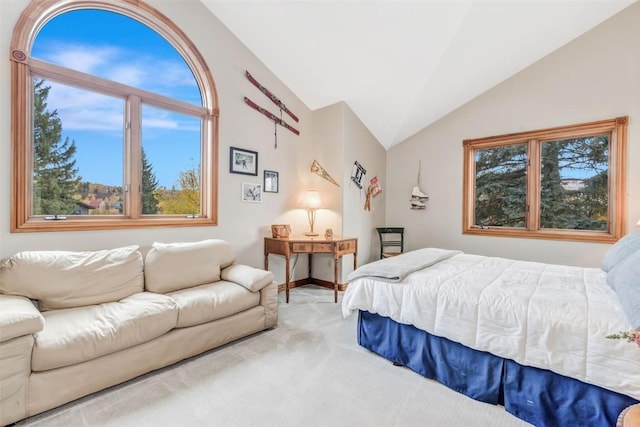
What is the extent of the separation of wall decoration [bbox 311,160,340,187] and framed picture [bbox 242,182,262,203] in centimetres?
91

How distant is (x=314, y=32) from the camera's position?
3.29 meters

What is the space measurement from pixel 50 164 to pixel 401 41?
349 cm

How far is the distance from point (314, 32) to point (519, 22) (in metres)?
2.18

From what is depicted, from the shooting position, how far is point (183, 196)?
10.6ft

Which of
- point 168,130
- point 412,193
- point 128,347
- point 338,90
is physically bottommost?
point 128,347

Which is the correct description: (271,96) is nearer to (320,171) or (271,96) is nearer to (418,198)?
(320,171)

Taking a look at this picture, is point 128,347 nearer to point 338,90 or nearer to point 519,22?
point 338,90

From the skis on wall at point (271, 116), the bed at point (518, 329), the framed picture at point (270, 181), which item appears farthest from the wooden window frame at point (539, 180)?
the framed picture at point (270, 181)

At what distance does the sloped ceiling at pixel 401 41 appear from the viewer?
300 centimetres

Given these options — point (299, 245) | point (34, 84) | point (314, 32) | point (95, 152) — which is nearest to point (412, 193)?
point (299, 245)

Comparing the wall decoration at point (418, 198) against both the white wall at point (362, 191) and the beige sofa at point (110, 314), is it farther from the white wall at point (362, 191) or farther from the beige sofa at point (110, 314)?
the beige sofa at point (110, 314)

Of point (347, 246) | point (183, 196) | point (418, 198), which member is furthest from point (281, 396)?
point (418, 198)

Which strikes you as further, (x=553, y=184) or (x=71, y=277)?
(x=553, y=184)

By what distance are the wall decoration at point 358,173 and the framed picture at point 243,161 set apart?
1.36 metres
